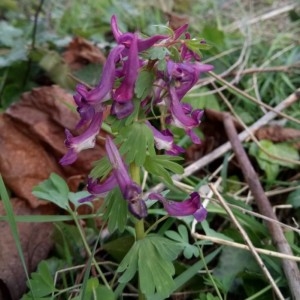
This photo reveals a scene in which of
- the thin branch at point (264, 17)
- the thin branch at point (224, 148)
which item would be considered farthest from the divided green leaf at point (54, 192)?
the thin branch at point (264, 17)

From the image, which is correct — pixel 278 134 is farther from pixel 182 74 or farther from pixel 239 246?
pixel 182 74

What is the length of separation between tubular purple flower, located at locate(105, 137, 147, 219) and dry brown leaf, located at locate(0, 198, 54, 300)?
54cm

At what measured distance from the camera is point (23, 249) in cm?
144

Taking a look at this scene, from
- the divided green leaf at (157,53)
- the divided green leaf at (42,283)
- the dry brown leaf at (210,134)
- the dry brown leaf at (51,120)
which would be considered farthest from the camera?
the dry brown leaf at (210,134)

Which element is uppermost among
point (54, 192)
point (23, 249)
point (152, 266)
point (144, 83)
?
point (144, 83)

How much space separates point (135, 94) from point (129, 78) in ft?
0.12

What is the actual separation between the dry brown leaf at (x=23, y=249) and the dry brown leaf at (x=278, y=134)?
2.91 ft

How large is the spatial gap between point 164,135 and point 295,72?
1459 mm

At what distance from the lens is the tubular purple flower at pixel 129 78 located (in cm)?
96

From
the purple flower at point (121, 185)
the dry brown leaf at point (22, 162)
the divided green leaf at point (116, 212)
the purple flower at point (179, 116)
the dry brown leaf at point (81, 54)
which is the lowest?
the dry brown leaf at point (22, 162)

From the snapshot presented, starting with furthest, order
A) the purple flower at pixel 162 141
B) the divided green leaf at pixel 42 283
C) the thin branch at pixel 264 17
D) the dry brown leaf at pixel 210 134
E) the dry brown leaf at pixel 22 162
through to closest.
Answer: the thin branch at pixel 264 17 → the dry brown leaf at pixel 210 134 → the dry brown leaf at pixel 22 162 → the divided green leaf at pixel 42 283 → the purple flower at pixel 162 141

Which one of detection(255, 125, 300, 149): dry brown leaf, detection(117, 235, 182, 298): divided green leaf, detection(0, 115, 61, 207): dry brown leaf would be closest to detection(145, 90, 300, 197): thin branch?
detection(255, 125, 300, 149): dry brown leaf

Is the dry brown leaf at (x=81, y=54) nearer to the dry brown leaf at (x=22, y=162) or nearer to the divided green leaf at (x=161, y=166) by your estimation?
the dry brown leaf at (x=22, y=162)

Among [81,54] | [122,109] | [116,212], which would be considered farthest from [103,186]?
[81,54]
